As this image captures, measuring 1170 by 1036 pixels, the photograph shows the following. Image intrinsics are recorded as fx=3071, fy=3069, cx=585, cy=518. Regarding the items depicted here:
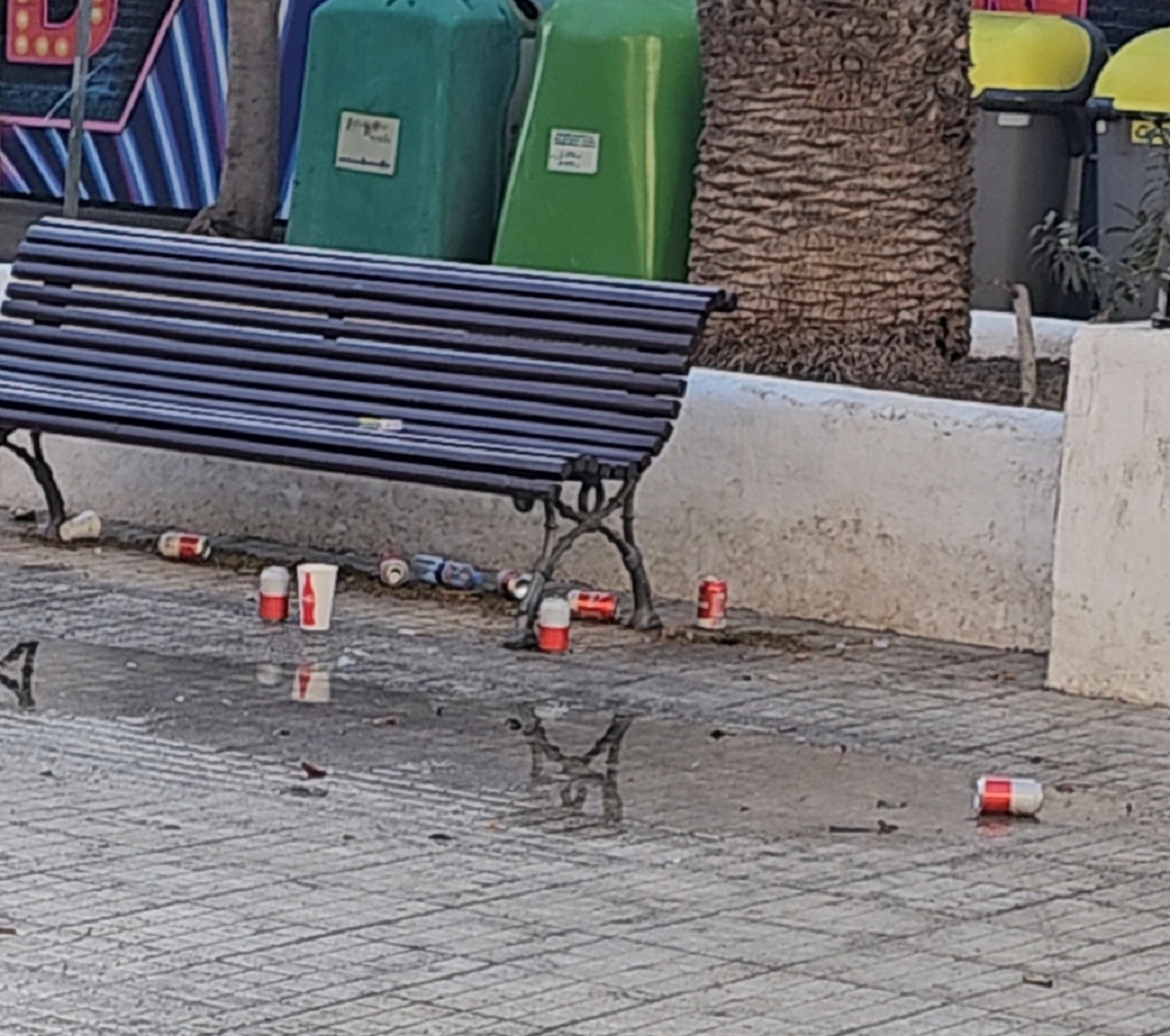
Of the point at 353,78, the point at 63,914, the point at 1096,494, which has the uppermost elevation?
the point at 353,78

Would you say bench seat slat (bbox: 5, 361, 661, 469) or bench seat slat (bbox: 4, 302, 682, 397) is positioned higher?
bench seat slat (bbox: 4, 302, 682, 397)

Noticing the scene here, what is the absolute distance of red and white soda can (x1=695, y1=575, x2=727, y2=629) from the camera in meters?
8.65

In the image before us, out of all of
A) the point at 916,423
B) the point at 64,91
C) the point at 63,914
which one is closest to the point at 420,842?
the point at 63,914

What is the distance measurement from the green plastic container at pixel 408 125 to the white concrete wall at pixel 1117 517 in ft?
14.8

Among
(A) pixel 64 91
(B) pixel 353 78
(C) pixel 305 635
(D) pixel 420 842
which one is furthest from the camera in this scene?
(A) pixel 64 91

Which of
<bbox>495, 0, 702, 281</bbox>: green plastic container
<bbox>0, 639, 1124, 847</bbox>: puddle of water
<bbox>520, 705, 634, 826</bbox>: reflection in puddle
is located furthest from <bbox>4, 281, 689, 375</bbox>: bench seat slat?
<bbox>495, 0, 702, 281</bbox>: green plastic container

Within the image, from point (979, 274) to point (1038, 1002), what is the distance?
29.1 feet

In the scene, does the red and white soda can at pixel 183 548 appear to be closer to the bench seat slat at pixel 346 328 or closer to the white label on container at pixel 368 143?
the bench seat slat at pixel 346 328

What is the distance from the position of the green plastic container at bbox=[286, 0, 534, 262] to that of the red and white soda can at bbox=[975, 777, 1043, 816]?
566cm

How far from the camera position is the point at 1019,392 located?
9648mm

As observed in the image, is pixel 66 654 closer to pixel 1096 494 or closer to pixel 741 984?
pixel 1096 494

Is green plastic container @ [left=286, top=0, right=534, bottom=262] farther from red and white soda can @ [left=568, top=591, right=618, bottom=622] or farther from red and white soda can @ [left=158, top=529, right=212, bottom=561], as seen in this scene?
red and white soda can @ [left=568, top=591, right=618, bottom=622]

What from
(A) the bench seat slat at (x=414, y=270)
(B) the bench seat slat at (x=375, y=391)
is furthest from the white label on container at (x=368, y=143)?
(B) the bench seat slat at (x=375, y=391)

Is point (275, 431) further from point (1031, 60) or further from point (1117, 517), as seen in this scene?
point (1031, 60)
